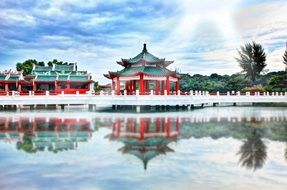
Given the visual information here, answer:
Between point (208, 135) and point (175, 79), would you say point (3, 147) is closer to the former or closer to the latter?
point (208, 135)

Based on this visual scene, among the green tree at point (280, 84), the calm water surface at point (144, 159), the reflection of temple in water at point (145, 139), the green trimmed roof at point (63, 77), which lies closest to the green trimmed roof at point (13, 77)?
the green trimmed roof at point (63, 77)

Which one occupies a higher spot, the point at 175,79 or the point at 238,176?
the point at 175,79

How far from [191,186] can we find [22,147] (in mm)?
7996

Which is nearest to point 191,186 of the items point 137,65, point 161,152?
point 161,152

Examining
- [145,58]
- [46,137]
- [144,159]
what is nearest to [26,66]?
[145,58]

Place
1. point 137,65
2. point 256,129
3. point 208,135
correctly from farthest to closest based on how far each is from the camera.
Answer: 1. point 137,65
2. point 256,129
3. point 208,135

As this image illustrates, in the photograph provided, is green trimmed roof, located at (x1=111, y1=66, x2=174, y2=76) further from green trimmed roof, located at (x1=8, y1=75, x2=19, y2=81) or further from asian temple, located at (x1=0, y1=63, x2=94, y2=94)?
green trimmed roof, located at (x1=8, y1=75, x2=19, y2=81)

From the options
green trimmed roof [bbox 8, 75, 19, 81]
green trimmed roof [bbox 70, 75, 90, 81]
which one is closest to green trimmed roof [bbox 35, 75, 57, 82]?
green trimmed roof [bbox 70, 75, 90, 81]

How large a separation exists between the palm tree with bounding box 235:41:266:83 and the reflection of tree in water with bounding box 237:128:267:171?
61296 mm

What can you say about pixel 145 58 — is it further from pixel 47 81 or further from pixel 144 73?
pixel 47 81

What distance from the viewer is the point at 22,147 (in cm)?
1358

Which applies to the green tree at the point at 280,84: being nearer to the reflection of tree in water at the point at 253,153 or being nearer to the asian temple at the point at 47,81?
the asian temple at the point at 47,81

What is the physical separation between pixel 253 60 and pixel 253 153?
2585 inches

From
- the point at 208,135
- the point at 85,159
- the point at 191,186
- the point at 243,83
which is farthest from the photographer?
the point at 243,83
